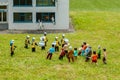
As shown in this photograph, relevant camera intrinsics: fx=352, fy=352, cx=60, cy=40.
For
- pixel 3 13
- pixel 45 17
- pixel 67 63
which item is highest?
pixel 3 13

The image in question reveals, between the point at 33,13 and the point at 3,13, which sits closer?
the point at 33,13

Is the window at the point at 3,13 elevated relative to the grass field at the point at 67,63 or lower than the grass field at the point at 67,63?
elevated

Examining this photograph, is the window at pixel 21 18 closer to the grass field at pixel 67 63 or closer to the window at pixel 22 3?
the window at pixel 22 3

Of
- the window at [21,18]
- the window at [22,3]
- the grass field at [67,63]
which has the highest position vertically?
the window at [22,3]

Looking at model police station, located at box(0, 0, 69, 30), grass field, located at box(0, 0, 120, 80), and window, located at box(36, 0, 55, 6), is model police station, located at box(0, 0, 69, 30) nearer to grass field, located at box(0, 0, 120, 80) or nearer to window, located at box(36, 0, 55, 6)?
window, located at box(36, 0, 55, 6)

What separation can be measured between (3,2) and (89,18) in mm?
14730

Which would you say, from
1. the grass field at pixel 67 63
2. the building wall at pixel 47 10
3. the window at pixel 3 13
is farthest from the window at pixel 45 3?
the window at pixel 3 13

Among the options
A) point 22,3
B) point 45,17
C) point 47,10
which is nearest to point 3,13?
point 22,3

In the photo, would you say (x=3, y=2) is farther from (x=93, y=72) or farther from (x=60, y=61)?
(x=93, y=72)

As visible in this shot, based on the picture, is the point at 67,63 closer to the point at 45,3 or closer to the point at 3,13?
the point at 45,3

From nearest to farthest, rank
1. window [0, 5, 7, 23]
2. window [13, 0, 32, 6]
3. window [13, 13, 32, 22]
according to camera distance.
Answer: window [13, 0, 32, 6] < window [13, 13, 32, 22] < window [0, 5, 7, 23]

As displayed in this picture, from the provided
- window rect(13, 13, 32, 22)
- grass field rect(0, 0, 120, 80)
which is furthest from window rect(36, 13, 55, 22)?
grass field rect(0, 0, 120, 80)

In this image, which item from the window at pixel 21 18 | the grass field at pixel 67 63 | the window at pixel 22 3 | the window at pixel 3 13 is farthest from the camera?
the window at pixel 3 13

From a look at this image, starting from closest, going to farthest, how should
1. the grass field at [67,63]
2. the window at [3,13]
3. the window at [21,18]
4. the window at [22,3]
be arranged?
the grass field at [67,63] < the window at [22,3] < the window at [21,18] < the window at [3,13]
